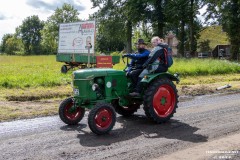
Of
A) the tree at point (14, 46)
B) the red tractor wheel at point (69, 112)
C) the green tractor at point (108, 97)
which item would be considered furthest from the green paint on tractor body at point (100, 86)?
the tree at point (14, 46)

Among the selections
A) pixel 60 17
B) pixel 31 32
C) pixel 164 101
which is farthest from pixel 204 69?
pixel 31 32

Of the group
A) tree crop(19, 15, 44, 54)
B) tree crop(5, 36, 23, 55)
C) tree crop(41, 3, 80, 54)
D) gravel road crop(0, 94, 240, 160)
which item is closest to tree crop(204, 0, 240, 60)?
gravel road crop(0, 94, 240, 160)

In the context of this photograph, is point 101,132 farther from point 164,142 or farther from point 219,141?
point 219,141

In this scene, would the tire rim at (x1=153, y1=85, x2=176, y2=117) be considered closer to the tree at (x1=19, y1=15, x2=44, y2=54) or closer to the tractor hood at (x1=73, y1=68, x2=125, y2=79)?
the tractor hood at (x1=73, y1=68, x2=125, y2=79)

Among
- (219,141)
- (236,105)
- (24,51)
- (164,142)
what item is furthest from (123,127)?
(24,51)

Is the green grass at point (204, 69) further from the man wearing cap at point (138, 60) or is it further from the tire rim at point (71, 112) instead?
the tire rim at point (71, 112)

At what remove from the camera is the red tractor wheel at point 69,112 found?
7125mm

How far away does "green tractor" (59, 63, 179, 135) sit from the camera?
257 inches

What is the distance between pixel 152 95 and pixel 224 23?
30.4m

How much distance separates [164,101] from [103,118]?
1706 mm

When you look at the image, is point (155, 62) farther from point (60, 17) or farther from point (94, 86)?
point (60, 17)

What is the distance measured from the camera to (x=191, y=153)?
537 cm

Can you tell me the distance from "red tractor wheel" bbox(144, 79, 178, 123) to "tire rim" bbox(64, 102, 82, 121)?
4.65 ft

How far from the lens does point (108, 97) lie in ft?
23.2
